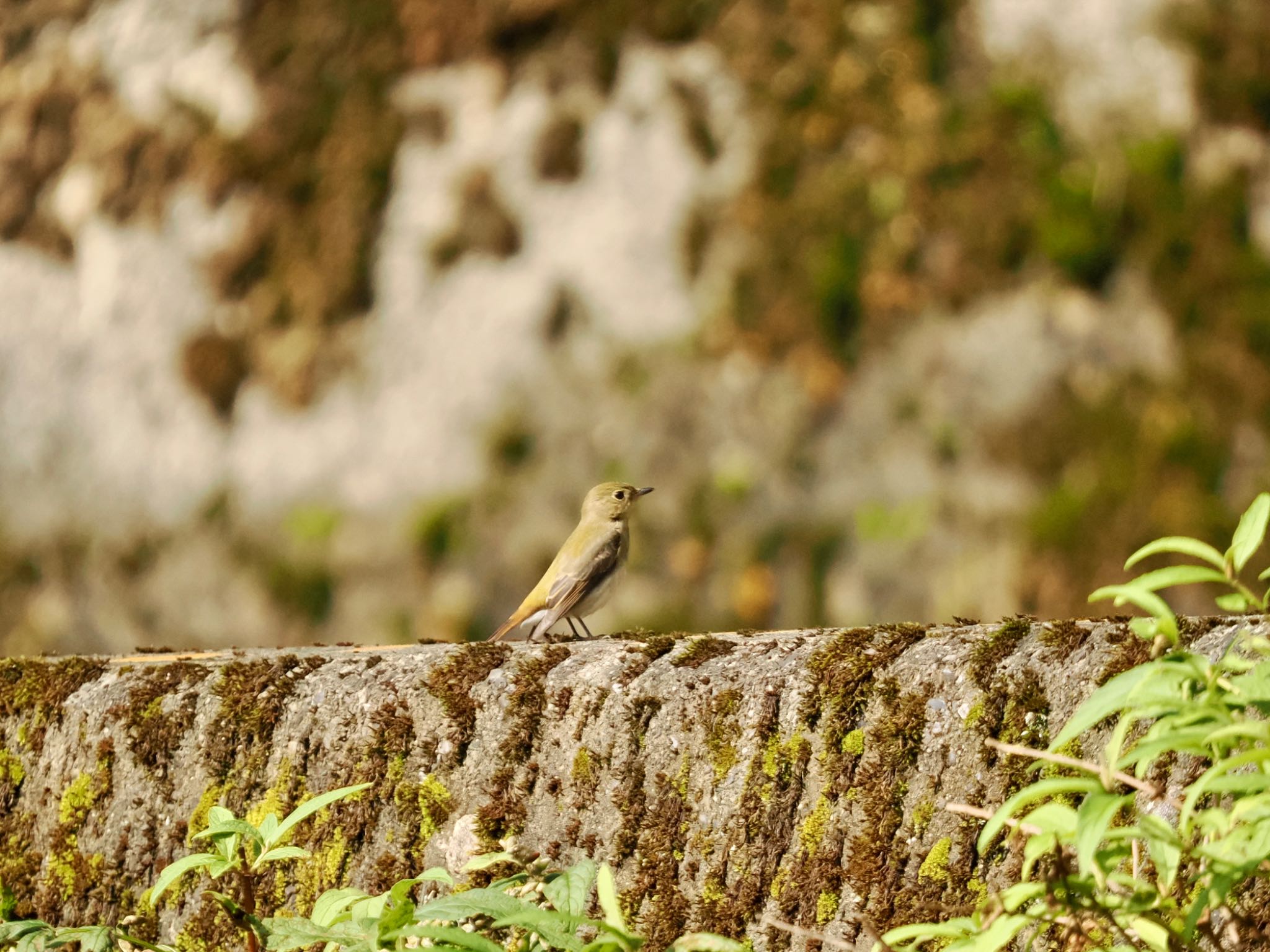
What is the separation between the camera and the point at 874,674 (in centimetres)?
199

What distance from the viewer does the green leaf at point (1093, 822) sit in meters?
1.08

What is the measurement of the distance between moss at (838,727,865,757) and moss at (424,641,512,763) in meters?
0.64

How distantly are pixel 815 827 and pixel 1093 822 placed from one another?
89 cm

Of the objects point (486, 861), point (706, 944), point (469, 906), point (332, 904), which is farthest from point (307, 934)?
point (486, 861)

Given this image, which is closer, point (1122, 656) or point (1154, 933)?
point (1154, 933)

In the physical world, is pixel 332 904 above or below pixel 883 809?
below

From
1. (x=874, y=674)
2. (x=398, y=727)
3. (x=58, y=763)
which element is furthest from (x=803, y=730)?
(x=58, y=763)

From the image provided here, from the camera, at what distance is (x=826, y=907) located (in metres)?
1.91

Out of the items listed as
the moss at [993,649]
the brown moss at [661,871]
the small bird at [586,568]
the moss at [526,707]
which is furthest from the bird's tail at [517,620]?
the moss at [993,649]

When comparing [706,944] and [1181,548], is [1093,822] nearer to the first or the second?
[1181,548]

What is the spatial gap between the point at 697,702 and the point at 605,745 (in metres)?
0.16

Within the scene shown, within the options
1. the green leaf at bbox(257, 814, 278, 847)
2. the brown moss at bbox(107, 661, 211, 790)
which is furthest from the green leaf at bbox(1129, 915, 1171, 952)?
the brown moss at bbox(107, 661, 211, 790)

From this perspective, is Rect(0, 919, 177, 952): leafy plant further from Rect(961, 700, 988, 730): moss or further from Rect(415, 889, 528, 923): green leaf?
Rect(961, 700, 988, 730): moss

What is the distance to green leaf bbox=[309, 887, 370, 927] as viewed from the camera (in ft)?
5.05
